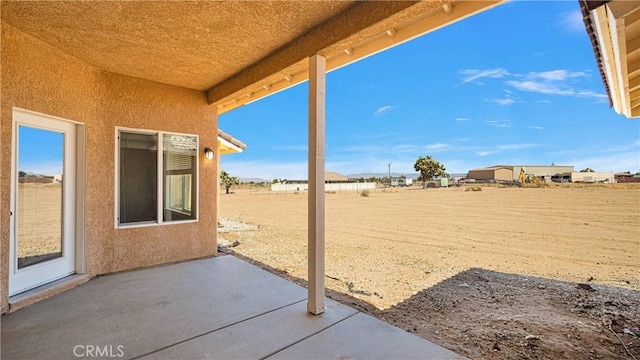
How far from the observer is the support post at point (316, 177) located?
121 inches

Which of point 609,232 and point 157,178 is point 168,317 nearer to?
point 157,178

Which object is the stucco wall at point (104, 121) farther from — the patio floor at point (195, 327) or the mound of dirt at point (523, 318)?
the mound of dirt at point (523, 318)

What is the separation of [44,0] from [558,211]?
665 inches

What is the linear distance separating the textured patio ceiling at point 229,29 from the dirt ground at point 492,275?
3090mm

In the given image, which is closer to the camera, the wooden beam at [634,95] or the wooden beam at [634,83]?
the wooden beam at [634,83]

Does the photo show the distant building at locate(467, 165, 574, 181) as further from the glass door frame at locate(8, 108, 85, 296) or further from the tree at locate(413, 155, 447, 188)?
the glass door frame at locate(8, 108, 85, 296)

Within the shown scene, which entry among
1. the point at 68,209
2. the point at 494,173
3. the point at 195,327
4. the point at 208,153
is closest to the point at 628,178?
the point at 494,173

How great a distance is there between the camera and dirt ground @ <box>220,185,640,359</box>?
114 inches

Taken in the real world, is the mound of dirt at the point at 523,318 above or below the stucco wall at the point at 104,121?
below

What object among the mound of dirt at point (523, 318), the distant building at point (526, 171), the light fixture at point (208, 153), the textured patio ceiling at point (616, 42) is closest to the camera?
the textured patio ceiling at point (616, 42)

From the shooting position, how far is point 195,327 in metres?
2.78

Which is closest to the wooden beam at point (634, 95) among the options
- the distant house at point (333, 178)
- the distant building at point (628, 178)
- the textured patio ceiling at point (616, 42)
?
the textured patio ceiling at point (616, 42)

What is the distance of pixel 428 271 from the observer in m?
5.44

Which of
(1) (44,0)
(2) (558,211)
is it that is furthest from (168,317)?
Result: (2) (558,211)
